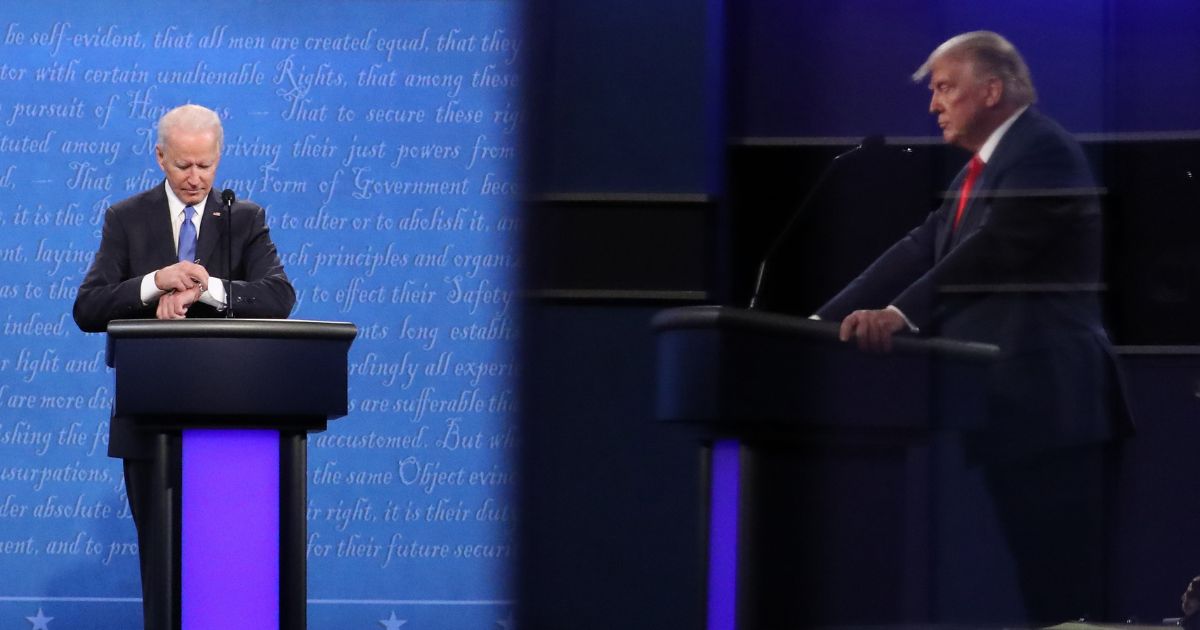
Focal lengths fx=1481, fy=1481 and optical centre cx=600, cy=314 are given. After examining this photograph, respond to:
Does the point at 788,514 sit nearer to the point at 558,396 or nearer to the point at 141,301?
the point at 558,396

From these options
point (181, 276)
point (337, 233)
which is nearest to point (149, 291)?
point (181, 276)

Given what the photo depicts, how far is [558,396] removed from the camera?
1422 mm

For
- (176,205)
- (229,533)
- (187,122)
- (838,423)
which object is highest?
(187,122)

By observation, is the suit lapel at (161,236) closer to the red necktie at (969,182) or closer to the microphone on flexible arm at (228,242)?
the microphone on flexible arm at (228,242)

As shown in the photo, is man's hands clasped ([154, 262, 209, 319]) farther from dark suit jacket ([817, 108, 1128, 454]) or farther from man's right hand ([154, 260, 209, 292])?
dark suit jacket ([817, 108, 1128, 454])

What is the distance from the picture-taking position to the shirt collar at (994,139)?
1450 millimetres

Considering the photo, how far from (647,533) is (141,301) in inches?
64.1

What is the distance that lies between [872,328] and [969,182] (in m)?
0.17

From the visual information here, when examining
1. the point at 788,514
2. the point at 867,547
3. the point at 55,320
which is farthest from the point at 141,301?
the point at 867,547

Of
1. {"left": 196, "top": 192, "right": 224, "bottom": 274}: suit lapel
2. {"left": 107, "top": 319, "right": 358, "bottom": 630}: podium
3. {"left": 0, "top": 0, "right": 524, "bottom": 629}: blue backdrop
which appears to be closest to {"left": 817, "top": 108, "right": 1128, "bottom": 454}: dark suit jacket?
{"left": 107, "top": 319, "right": 358, "bottom": 630}: podium

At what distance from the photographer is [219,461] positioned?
99.7 inches

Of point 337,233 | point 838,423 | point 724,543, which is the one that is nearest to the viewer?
point 838,423

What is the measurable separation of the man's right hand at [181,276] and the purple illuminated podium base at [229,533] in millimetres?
328

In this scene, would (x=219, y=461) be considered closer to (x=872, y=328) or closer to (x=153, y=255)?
(x=153, y=255)
